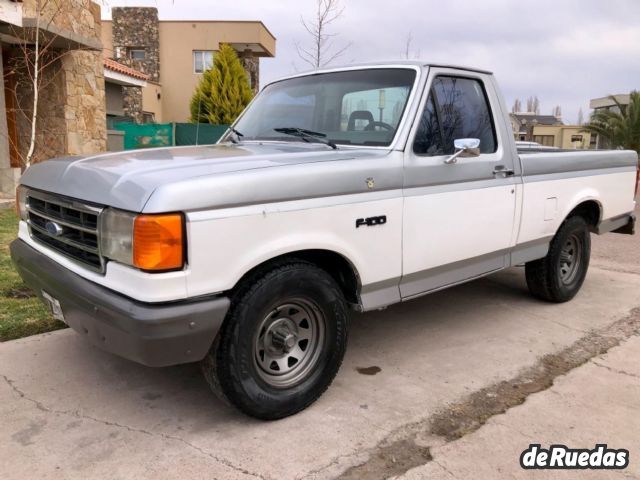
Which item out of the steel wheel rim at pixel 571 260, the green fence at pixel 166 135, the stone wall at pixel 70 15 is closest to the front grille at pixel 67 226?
the steel wheel rim at pixel 571 260

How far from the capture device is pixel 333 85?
3.99m

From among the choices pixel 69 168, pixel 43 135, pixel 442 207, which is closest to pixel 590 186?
pixel 442 207

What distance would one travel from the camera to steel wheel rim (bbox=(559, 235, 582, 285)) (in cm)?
520

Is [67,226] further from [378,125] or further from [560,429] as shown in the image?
[560,429]

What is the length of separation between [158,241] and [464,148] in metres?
2.07

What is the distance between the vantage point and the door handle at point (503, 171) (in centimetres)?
402

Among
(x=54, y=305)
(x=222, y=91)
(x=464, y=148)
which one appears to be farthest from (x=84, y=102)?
(x=222, y=91)

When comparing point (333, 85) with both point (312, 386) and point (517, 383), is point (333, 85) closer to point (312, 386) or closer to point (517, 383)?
point (312, 386)

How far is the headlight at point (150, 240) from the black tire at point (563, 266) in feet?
12.0

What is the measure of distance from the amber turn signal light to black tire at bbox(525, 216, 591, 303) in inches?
144

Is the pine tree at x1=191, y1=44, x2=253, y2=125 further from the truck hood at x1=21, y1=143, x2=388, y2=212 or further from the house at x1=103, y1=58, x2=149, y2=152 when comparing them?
the truck hood at x1=21, y1=143, x2=388, y2=212

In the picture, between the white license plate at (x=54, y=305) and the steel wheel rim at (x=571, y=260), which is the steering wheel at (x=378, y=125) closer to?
the white license plate at (x=54, y=305)

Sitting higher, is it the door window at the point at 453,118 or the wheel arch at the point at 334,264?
the door window at the point at 453,118

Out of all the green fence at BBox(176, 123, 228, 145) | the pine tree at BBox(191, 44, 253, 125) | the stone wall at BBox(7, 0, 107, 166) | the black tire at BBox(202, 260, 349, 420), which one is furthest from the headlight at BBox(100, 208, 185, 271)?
the pine tree at BBox(191, 44, 253, 125)
